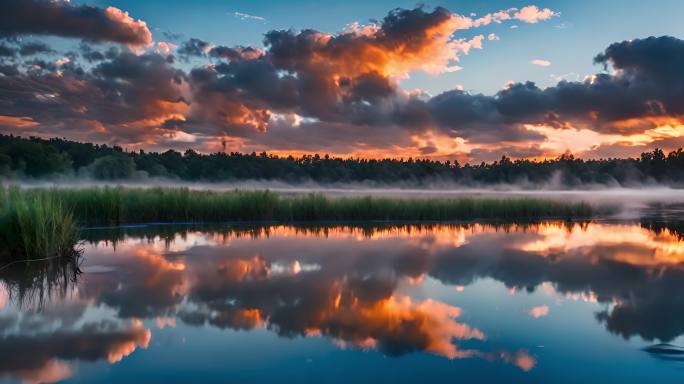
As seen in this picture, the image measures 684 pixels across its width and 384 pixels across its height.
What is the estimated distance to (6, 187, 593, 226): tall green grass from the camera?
14375mm

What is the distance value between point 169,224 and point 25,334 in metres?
10.8

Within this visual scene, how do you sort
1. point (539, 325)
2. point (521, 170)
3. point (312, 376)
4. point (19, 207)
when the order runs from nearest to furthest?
1. point (312, 376)
2. point (539, 325)
3. point (19, 207)
4. point (521, 170)

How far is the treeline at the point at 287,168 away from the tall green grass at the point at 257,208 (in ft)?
100

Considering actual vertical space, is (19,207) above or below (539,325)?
above

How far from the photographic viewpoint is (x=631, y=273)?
7.62 m

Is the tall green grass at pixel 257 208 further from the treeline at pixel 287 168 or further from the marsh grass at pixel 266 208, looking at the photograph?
the treeline at pixel 287 168

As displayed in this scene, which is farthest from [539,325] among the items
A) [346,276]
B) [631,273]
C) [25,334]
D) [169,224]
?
[169,224]

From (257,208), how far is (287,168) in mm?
47445

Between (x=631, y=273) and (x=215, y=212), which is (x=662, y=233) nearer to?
(x=631, y=273)

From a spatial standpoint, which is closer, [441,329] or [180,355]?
[180,355]

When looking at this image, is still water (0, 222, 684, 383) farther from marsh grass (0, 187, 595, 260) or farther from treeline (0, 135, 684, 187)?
treeline (0, 135, 684, 187)

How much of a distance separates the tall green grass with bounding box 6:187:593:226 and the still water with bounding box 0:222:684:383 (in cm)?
518

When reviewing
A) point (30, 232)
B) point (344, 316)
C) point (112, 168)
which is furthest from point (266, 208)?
point (112, 168)

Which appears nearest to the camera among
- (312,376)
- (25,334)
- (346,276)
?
(312,376)
